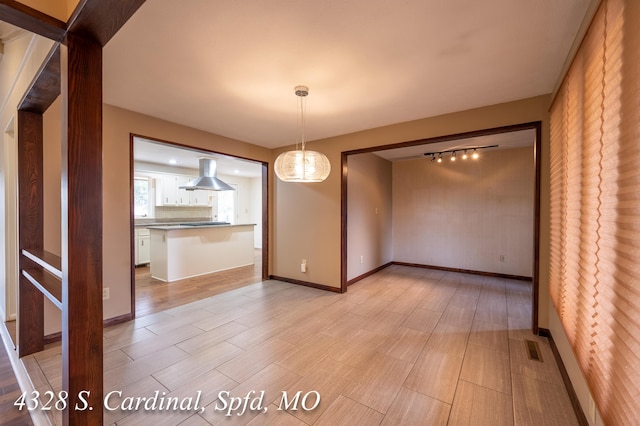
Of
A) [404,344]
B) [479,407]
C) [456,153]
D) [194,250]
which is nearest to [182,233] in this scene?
[194,250]

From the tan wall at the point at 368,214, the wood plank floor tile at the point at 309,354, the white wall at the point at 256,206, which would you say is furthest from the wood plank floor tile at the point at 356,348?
the white wall at the point at 256,206

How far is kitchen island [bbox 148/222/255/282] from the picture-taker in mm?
4527

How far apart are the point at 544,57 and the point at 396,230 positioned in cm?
433

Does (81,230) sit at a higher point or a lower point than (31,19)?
lower

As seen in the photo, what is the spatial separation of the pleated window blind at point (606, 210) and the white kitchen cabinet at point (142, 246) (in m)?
6.94

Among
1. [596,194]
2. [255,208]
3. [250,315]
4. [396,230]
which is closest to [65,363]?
[250,315]

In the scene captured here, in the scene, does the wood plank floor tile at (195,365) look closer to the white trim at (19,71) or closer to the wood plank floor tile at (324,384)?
the wood plank floor tile at (324,384)

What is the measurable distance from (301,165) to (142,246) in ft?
17.7

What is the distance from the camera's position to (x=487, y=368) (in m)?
2.01

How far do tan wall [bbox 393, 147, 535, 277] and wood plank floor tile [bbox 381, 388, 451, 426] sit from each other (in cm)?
409

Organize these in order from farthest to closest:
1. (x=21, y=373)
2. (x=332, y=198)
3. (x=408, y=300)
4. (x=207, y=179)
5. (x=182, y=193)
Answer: (x=182, y=193) → (x=207, y=179) → (x=332, y=198) → (x=408, y=300) → (x=21, y=373)

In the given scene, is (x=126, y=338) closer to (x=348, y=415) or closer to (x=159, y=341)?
(x=159, y=341)

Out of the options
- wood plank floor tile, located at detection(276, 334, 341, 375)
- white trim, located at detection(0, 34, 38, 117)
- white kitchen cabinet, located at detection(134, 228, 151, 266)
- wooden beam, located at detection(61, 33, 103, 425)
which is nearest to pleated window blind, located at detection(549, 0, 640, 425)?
wood plank floor tile, located at detection(276, 334, 341, 375)

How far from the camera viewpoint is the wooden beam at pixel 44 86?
1368 mm
